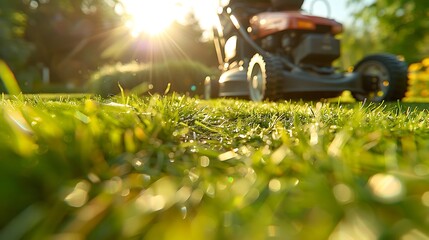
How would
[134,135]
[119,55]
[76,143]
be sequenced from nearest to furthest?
[76,143] → [134,135] → [119,55]

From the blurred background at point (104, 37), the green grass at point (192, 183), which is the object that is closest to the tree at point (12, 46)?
the blurred background at point (104, 37)

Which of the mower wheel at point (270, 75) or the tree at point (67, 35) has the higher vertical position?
the tree at point (67, 35)

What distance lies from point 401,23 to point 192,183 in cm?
2024

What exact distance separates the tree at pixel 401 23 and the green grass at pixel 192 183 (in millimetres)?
18657

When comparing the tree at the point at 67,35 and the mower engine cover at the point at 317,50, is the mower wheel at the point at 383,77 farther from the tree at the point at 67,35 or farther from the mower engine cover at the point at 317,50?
the tree at the point at 67,35

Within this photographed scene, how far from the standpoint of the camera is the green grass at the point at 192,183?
38.4 inches

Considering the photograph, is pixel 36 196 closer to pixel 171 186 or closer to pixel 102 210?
pixel 102 210

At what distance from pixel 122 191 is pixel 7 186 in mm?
286

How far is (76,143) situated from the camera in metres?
1.45

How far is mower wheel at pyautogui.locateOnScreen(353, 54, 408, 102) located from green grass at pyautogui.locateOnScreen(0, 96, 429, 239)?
13.1 ft

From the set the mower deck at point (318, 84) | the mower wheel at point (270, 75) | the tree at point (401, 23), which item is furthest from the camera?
the tree at point (401, 23)

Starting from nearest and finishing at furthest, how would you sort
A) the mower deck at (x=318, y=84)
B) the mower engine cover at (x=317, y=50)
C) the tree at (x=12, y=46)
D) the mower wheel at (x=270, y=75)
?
the mower wheel at (x=270, y=75), the mower deck at (x=318, y=84), the mower engine cover at (x=317, y=50), the tree at (x=12, y=46)

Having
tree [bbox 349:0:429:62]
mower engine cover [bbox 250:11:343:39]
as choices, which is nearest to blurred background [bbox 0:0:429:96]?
tree [bbox 349:0:429:62]

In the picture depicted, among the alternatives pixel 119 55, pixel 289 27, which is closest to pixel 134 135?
pixel 289 27
